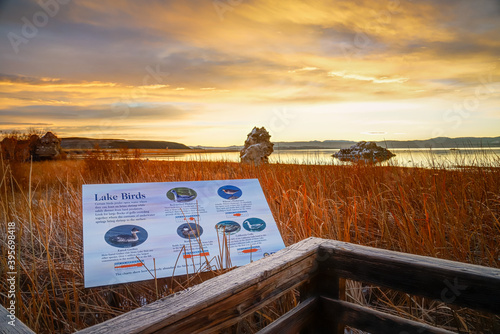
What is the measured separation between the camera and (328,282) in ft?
4.02

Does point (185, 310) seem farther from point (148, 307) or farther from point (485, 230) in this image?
point (485, 230)

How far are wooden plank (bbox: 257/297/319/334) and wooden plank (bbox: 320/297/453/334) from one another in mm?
45

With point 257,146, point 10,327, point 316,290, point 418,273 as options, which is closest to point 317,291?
point 316,290

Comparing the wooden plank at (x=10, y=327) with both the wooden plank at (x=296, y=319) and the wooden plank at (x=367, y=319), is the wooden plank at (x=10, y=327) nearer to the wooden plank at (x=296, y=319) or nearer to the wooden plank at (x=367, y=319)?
the wooden plank at (x=296, y=319)

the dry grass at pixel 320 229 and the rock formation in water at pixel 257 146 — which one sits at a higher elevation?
the rock formation in water at pixel 257 146

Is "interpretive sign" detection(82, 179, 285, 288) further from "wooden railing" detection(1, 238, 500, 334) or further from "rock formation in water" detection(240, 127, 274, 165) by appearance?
"rock formation in water" detection(240, 127, 274, 165)

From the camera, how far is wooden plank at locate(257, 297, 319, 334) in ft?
3.52

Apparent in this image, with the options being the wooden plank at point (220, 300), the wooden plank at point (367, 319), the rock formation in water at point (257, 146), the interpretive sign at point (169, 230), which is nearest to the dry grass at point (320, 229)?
the interpretive sign at point (169, 230)

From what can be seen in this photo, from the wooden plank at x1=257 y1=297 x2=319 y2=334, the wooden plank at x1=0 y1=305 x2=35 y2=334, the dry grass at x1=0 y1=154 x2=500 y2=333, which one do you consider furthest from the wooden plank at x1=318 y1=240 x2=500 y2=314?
the wooden plank at x1=0 y1=305 x2=35 y2=334

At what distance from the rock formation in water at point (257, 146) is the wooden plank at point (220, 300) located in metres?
9.80

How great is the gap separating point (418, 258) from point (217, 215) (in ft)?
4.05

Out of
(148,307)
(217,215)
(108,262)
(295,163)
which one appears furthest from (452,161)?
(148,307)

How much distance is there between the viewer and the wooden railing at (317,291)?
77 centimetres

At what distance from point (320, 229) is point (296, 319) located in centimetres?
149
